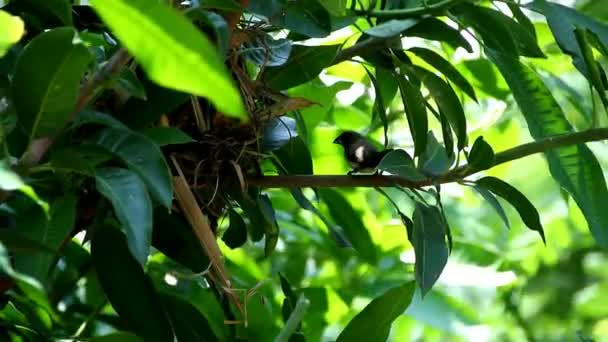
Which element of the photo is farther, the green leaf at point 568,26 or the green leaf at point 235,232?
the green leaf at point 235,232

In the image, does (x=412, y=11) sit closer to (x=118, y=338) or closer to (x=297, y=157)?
(x=297, y=157)

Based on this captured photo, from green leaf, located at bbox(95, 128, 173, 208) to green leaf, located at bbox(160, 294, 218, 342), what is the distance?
0.53 feet

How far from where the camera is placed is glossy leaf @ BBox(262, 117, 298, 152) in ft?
2.24

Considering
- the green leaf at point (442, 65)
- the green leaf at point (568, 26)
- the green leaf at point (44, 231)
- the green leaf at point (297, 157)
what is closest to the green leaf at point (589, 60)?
the green leaf at point (568, 26)

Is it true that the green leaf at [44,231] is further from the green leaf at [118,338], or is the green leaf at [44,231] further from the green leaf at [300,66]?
the green leaf at [300,66]

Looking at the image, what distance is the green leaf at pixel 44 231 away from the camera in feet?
1.63

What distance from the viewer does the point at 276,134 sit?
69 cm

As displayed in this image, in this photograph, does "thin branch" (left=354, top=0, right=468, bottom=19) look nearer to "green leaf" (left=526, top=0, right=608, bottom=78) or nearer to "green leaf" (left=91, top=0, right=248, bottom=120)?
"green leaf" (left=526, top=0, right=608, bottom=78)

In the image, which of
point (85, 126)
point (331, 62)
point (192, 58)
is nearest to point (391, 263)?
point (331, 62)

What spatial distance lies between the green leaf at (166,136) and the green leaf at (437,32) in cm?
20

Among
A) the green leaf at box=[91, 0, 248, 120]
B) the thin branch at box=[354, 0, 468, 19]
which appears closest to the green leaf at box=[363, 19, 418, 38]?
the thin branch at box=[354, 0, 468, 19]

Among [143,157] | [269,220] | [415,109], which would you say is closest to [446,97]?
[415,109]

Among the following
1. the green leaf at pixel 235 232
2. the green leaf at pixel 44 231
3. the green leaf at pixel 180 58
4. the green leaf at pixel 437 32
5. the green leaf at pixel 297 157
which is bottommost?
the green leaf at pixel 235 232

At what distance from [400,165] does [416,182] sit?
0.07 ft
